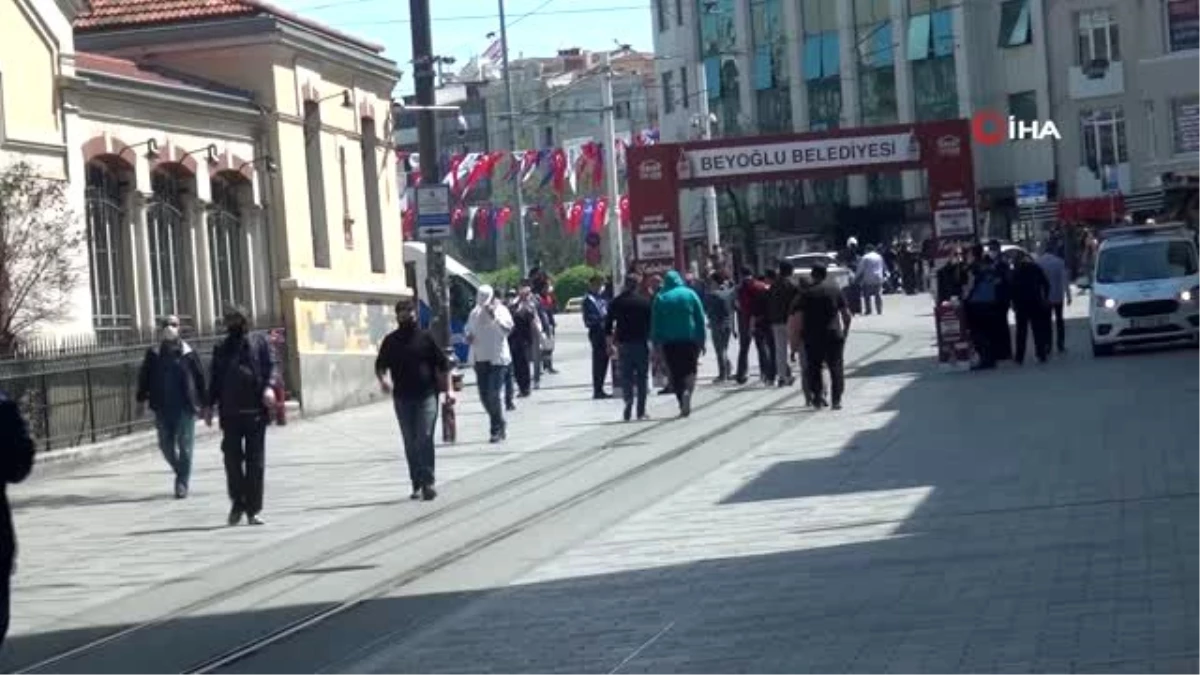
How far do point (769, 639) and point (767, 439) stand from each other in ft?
44.2

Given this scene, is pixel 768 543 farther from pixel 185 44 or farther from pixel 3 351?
pixel 185 44

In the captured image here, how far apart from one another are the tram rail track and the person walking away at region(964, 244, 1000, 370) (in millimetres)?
6474

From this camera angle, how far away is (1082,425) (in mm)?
24078

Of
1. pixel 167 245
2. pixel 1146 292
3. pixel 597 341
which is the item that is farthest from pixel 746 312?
pixel 167 245

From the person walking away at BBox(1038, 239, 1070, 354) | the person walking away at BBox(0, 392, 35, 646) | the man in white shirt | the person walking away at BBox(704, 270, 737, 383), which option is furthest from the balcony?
the person walking away at BBox(0, 392, 35, 646)

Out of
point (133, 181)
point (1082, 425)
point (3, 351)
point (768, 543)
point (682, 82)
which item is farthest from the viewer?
point (682, 82)

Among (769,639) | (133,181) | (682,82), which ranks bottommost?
(769,639)

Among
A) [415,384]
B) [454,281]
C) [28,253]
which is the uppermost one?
[28,253]

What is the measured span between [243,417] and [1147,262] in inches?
777

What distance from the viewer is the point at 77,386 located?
98.3 ft

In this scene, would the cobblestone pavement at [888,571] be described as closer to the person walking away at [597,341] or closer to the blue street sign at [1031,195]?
the person walking away at [597,341]

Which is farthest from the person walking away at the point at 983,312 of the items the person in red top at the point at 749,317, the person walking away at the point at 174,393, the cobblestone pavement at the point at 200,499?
the person walking away at the point at 174,393

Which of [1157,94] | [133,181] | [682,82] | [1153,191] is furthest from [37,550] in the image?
[682,82]

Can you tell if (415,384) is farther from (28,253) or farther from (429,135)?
(429,135)
